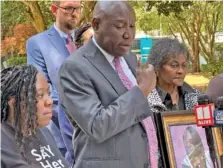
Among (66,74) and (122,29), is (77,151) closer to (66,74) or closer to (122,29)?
(66,74)

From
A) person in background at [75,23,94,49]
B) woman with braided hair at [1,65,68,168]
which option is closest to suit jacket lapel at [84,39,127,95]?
woman with braided hair at [1,65,68,168]

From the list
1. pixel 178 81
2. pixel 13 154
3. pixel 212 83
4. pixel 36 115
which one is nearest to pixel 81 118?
pixel 36 115

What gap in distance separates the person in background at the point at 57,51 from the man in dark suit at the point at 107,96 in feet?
3.58

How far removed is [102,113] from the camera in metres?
2.14

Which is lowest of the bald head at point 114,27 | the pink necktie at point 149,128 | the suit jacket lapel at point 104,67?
the pink necktie at point 149,128

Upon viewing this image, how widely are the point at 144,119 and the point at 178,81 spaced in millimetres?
835

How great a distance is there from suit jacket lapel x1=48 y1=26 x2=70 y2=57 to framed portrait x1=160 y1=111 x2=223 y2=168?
119cm

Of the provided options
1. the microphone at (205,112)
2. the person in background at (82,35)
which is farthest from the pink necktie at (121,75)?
the person in background at (82,35)

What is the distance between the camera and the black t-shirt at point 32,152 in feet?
6.26

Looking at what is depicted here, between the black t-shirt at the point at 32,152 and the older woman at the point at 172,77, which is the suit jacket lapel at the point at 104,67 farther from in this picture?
the older woman at the point at 172,77

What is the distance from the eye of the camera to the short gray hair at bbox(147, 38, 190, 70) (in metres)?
3.15

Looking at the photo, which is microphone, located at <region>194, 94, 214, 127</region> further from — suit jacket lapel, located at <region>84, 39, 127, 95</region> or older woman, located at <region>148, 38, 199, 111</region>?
older woman, located at <region>148, 38, 199, 111</region>

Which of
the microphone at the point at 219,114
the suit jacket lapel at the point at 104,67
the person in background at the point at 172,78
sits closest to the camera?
the microphone at the point at 219,114

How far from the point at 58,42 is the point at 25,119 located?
1.65 m
